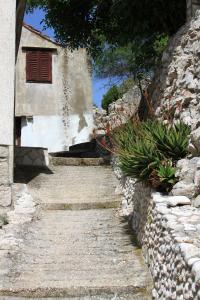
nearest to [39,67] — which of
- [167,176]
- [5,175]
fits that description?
[5,175]

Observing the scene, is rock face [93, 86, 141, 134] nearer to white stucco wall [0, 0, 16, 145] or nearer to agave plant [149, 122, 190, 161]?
white stucco wall [0, 0, 16, 145]

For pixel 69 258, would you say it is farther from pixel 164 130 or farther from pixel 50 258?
pixel 164 130

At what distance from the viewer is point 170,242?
551 cm

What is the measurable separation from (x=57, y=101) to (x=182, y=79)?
385 inches

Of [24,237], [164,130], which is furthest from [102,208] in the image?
[164,130]

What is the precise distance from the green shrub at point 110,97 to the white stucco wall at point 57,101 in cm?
206

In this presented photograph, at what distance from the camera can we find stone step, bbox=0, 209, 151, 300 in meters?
6.11

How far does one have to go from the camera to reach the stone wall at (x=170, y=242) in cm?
464

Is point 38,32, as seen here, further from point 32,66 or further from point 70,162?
point 70,162

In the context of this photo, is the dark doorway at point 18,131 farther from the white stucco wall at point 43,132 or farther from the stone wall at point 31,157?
the stone wall at point 31,157

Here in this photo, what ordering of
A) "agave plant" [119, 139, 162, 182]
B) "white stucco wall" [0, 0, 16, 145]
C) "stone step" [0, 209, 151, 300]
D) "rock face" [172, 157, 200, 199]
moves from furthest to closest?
"white stucco wall" [0, 0, 16, 145] → "agave plant" [119, 139, 162, 182] → "rock face" [172, 157, 200, 199] → "stone step" [0, 209, 151, 300]

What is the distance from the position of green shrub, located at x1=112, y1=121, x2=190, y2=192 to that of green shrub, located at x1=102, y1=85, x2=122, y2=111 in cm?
1280

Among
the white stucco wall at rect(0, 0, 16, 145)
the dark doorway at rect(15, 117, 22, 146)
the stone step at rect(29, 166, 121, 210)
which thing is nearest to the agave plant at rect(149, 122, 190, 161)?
the stone step at rect(29, 166, 121, 210)

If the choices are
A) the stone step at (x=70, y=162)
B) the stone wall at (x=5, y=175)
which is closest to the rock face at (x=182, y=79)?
the stone wall at (x=5, y=175)
